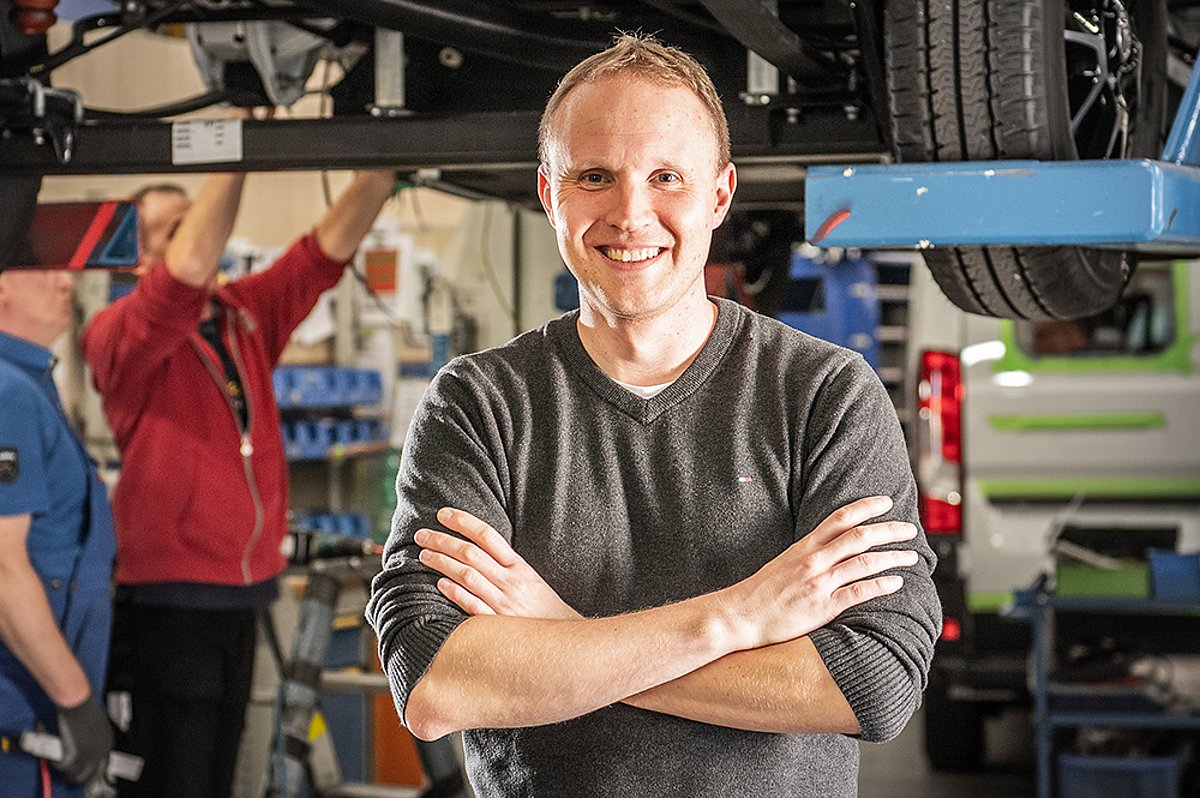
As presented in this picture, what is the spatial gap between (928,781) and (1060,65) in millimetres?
4317

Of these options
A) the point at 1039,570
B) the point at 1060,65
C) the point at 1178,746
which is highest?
the point at 1060,65

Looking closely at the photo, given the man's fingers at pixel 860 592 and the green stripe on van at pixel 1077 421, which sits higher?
the man's fingers at pixel 860 592

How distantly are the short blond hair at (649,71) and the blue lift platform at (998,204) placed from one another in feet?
0.51

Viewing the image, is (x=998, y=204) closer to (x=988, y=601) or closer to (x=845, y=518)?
(x=845, y=518)

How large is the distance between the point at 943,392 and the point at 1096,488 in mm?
632

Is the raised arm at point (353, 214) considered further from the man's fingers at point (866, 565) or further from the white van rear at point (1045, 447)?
the white van rear at point (1045, 447)

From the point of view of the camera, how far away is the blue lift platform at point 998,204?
1.93m

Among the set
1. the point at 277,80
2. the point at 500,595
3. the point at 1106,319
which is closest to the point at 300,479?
the point at 1106,319

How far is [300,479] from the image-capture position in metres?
6.41

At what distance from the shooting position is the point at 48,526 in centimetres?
338

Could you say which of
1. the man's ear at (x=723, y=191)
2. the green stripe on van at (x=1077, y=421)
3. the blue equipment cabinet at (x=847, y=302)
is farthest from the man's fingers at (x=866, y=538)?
the blue equipment cabinet at (x=847, y=302)

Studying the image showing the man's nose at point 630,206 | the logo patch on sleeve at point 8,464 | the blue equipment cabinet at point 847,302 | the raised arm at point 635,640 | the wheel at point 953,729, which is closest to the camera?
the raised arm at point 635,640

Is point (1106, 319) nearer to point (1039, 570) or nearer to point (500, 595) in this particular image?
point (1039, 570)

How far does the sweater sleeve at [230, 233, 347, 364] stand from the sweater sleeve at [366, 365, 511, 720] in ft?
6.49
